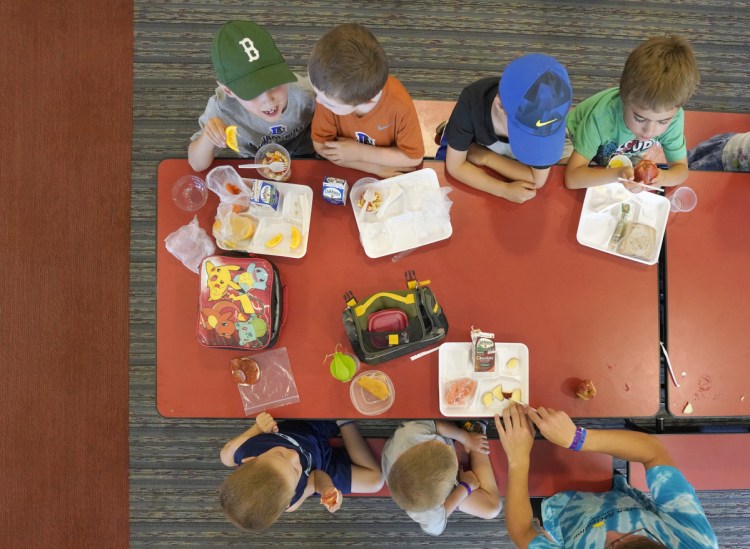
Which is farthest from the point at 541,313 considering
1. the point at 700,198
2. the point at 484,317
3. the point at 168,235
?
the point at 168,235

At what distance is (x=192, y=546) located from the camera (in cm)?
227

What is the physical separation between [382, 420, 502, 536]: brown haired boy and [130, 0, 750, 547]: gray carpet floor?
0.49 m

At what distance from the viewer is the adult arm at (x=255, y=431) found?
1.55 m

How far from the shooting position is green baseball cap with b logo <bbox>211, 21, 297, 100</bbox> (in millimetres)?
1371

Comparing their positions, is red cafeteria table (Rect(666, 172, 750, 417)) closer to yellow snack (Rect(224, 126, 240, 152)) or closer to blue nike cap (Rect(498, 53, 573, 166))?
blue nike cap (Rect(498, 53, 573, 166))

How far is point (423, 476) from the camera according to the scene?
→ 5.04ft

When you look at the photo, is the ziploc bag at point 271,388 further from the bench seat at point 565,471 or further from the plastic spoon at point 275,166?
the bench seat at point 565,471

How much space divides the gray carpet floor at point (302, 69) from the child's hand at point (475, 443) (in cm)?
50

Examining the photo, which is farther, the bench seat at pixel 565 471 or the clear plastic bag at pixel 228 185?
the bench seat at pixel 565 471

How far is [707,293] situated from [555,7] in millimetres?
1645

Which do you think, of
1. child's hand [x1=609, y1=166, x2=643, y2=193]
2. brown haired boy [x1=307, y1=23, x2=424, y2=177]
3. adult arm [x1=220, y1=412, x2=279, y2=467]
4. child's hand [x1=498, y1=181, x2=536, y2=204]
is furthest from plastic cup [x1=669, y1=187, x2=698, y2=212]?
adult arm [x1=220, y1=412, x2=279, y2=467]

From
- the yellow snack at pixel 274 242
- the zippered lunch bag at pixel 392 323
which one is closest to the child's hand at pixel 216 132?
the yellow snack at pixel 274 242

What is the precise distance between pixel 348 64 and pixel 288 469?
48.6 inches

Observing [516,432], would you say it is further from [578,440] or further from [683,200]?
[683,200]
